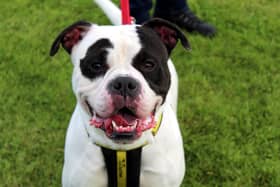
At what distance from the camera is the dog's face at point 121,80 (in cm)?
236

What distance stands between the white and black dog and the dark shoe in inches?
88.1

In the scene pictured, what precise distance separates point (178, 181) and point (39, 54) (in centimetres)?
245

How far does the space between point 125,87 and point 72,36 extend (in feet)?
1.84

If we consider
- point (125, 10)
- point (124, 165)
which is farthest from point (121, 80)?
point (125, 10)

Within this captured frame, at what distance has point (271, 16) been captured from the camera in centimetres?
543

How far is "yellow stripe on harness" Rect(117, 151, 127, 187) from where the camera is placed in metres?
2.75

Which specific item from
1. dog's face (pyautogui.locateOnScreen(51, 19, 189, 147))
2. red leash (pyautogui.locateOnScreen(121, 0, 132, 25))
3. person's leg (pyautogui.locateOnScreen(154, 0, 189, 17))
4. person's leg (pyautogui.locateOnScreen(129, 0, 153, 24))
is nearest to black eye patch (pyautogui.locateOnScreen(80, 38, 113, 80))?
dog's face (pyautogui.locateOnScreen(51, 19, 189, 147))

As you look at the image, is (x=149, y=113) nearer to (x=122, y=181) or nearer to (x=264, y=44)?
(x=122, y=181)

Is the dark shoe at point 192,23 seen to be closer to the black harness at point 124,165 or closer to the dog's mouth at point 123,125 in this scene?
the black harness at point 124,165

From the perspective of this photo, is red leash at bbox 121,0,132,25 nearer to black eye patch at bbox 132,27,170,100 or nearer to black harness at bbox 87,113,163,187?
black eye patch at bbox 132,27,170,100

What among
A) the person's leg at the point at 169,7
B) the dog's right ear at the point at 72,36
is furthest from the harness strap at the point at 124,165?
the person's leg at the point at 169,7

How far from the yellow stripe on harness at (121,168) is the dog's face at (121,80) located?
0.66ft

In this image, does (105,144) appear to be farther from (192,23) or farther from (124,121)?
(192,23)

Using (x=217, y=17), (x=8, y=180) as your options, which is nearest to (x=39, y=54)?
(x=8, y=180)
